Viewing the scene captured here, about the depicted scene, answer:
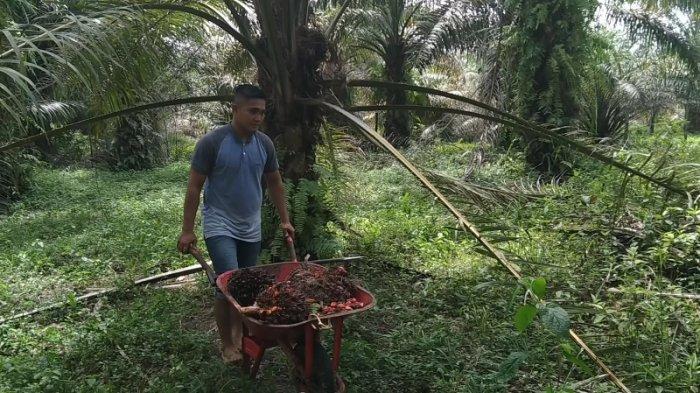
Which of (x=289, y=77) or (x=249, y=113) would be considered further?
(x=289, y=77)

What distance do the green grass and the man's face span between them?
4.62ft

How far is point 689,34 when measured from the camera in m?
11.8

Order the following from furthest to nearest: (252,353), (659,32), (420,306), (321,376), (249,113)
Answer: (659,32), (420,306), (249,113), (252,353), (321,376)

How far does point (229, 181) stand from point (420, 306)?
6.76 ft

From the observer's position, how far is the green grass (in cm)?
350

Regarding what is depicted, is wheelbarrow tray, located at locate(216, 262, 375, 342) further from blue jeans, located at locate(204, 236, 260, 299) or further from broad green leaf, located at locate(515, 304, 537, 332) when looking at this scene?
broad green leaf, located at locate(515, 304, 537, 332)

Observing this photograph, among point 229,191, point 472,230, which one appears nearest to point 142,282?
point 229,191

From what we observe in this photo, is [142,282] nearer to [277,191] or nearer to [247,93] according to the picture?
[277,191]

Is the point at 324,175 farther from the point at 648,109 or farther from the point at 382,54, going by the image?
the point at 648,109

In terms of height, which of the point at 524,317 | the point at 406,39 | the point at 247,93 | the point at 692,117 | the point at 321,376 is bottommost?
the point at 692,117

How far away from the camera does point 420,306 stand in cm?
482

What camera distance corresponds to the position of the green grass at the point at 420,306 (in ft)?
11.5

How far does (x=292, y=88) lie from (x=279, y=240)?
132 cm

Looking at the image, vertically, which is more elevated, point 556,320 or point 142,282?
point 556,320
